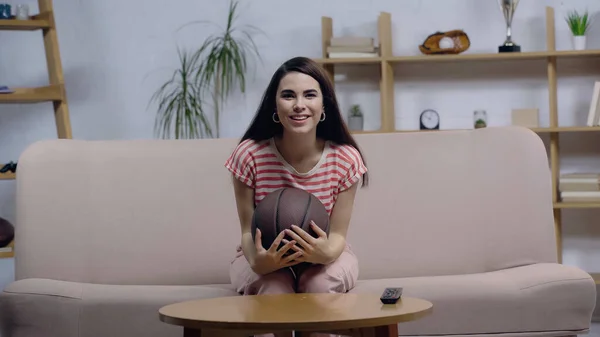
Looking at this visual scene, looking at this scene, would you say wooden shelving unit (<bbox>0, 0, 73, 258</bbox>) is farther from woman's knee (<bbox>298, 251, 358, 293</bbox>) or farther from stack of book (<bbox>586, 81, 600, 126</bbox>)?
stack of book (<bbox>586, 81, 600, 126</bbox>)

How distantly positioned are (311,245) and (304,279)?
0.46 ft

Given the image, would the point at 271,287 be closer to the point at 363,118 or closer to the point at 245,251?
the point at 245,251

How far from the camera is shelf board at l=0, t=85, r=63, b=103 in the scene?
14.8ft

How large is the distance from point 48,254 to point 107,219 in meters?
0.23

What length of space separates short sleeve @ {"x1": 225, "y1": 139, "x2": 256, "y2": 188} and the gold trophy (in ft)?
8.38

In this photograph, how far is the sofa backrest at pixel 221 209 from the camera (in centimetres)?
313

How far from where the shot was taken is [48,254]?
10.2 feet

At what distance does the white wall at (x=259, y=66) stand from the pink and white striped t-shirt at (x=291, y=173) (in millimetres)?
2508

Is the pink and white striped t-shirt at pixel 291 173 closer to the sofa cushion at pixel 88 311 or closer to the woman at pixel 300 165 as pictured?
the woman at pixel 300 165

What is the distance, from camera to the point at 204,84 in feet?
16.9

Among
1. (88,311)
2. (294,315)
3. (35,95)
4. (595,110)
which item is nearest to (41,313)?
(88,311)

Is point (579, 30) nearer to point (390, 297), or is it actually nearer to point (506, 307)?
point (506, 307)

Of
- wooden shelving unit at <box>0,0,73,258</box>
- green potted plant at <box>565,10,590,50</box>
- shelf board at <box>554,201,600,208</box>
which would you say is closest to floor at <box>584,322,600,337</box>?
shelf board at <box>554,201,600,208</box>

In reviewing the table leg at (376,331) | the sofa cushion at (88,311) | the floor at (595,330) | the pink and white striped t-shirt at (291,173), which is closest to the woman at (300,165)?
the pink and white striped t-shirt at (291,173)
